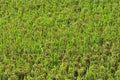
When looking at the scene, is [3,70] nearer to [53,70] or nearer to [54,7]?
[53,70]

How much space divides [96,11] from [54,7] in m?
0.73

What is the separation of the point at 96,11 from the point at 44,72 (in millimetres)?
1612

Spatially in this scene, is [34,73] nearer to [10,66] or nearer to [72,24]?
[10,66]

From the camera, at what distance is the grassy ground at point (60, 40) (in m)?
4.23

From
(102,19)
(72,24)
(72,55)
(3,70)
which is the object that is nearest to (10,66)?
(3,70)

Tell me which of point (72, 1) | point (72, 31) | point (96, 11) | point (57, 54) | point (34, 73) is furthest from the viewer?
point (72, 1)

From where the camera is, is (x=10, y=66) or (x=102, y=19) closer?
(x=10, y=66)

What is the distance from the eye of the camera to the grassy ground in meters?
4.23

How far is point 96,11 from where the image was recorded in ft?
17.7

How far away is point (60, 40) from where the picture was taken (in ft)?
15.6

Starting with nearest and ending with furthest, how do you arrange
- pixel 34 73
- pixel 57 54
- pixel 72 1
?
1. pixel 34 73
2. pixel 57 54
3. pixel 72 1

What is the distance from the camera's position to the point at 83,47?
4.55 metres

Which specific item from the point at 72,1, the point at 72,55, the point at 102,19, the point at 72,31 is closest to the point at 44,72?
the point at 72,55

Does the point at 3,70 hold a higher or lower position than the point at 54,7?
lower
